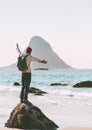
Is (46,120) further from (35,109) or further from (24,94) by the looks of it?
(24,94)

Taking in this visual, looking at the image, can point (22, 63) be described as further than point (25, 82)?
No

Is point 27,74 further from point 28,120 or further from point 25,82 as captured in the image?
point 28,120

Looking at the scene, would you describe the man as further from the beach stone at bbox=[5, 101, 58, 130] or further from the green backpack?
the beach stone at bbox=[5, 101, 58, 130]

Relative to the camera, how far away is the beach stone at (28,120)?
1278 centimetres

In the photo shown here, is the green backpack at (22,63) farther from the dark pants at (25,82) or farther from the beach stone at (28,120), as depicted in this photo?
the beach stone at (28,120)

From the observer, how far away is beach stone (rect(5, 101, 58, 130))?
1278 cm

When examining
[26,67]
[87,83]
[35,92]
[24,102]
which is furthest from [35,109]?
[87,83]

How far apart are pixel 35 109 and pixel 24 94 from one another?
912 millimetres

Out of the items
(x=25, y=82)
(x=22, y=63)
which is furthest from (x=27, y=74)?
(x=22, y=63)

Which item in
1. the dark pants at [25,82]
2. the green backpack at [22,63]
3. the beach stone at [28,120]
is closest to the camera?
the beach stone at [28,120]

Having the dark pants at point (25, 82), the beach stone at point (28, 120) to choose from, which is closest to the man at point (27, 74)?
the dark pants at point (25, 82)

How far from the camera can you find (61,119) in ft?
49.6

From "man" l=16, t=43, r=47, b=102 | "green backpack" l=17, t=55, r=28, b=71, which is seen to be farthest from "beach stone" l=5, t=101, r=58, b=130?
"green backpack" l=17, t=55, r=28, b=71

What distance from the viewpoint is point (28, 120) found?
506 inches
